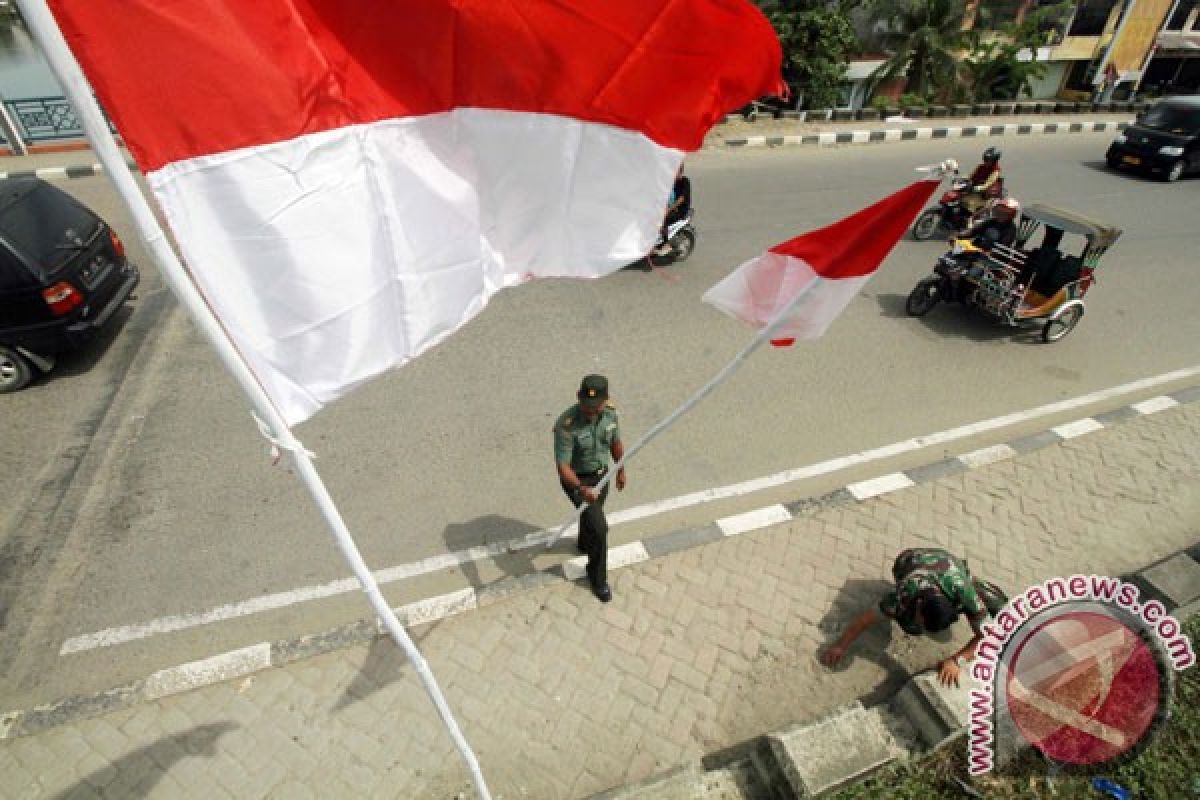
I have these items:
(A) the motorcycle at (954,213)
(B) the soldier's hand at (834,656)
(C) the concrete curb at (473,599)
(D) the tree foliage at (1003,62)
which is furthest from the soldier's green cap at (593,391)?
(D) the tree foliage at (1003,62)

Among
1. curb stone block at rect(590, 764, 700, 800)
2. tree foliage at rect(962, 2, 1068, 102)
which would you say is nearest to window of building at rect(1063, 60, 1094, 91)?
tree foliage at rect(962, 2, 1068, 102)

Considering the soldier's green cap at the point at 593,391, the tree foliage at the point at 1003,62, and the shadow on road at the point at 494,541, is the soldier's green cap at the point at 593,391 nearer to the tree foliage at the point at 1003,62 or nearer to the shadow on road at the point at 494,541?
the shadow on road at the point at 494,541

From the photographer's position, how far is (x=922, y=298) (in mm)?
7977

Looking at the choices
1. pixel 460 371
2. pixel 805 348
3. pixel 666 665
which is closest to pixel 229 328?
pixel 666 665

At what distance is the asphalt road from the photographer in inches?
169

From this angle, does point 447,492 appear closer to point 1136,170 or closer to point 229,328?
point 229,328

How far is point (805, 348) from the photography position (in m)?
7.23

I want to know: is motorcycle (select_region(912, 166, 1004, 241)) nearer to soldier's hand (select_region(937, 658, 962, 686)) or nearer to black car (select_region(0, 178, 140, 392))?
soldier's hand (select_region(937, 658, 962, 686))

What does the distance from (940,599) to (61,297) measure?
7.58 meters

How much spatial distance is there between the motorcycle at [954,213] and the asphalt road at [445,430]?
38.0 inches

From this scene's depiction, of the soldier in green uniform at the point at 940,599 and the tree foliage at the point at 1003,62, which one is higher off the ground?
the tree foliage at the point at 1003,62

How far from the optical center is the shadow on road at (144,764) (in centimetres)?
326

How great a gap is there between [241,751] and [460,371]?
385 cm

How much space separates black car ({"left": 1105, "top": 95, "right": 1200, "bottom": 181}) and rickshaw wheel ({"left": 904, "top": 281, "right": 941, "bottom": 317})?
1103 cm
